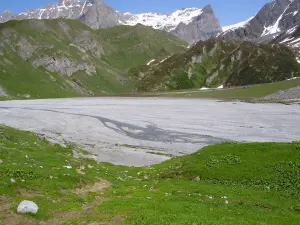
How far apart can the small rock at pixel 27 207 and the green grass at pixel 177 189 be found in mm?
400

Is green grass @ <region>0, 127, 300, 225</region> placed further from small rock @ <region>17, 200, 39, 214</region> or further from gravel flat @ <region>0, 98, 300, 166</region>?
gravel flat @ <region>0, 98, 300, 166</region>

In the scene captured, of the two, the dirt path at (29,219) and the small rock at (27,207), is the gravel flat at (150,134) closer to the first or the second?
the dirt path at (29,219)

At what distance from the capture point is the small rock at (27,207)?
20812 millimetres

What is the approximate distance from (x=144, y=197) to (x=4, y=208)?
1143cm

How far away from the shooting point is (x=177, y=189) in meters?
30.7

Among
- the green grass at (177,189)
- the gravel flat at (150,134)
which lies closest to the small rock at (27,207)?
the green grass at (177,189)

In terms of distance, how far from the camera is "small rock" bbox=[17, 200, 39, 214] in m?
20.8

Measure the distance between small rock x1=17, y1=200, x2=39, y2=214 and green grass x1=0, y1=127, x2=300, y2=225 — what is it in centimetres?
40

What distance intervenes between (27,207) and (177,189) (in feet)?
48.4

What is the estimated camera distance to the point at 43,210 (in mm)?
21859

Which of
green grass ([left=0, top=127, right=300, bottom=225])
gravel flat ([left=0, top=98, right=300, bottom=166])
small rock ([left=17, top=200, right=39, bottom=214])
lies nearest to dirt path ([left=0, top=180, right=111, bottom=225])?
green grass ([left=0, top=127, right=300, bottom=225])

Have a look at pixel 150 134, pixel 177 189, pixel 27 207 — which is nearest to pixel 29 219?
pixel 27 207

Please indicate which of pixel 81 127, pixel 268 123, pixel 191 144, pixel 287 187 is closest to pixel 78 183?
pixel 287 187

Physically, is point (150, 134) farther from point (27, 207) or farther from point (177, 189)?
point (27, 207)
